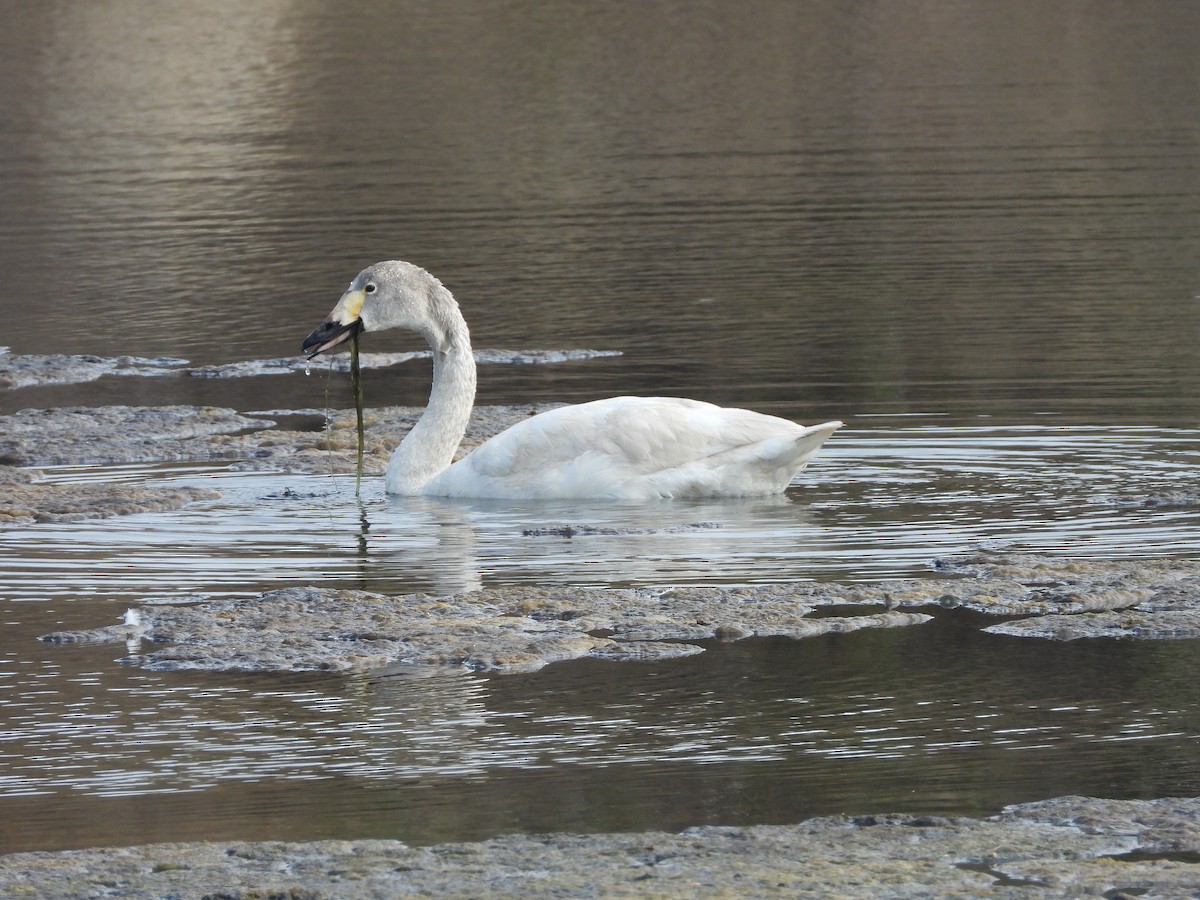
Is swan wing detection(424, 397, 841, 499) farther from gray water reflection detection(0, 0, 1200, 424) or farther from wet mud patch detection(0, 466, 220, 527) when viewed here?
gray water reflection detection(0, 0, 1200, 424)

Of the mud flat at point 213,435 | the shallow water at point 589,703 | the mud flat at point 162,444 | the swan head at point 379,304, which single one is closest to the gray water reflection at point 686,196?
the mud flat at point 213,435

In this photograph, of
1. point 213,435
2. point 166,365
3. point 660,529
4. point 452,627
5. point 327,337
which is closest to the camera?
point 452,627

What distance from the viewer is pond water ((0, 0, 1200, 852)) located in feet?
20.2

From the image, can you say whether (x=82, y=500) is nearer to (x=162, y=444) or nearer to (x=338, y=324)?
(x=338, y=324)


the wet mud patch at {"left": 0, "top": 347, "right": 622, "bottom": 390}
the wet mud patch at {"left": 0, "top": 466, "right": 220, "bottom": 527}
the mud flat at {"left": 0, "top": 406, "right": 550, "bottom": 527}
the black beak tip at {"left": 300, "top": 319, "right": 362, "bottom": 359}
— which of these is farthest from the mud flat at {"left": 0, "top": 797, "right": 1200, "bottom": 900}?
the wet mud patch at {"left": 0, "top": 347, "right": 622, "bottom": 390}

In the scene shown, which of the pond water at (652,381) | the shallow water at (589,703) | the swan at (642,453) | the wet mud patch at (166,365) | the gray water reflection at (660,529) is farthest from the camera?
the wet mud patch at (166,365)

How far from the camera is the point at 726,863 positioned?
515 cm

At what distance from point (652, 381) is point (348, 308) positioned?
3323 millimetres

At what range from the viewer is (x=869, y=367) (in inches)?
566

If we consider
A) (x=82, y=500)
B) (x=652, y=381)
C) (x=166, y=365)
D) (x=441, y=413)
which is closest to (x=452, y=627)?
(x=82, y=500)

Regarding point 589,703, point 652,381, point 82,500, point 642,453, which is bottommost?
point 589,703

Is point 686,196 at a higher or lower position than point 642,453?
higher

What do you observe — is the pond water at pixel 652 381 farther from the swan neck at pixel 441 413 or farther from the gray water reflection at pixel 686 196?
the swan neck at pixel 441 413

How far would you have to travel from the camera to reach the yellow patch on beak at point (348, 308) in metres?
11.3
